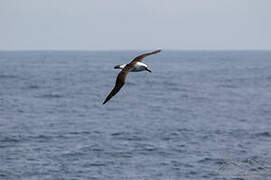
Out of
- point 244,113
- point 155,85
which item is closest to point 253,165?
point 244,113

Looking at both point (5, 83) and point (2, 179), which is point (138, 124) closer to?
point (2, 179)

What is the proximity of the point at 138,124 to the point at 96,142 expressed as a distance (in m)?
10.1

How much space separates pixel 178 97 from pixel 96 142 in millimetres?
35710

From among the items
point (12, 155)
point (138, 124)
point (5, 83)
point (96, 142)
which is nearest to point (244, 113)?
point (138, 124)

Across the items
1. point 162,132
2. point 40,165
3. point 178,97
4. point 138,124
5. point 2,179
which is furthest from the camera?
point 178,97

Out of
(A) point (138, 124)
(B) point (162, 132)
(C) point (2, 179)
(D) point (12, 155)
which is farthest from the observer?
(A) point (138, 124)

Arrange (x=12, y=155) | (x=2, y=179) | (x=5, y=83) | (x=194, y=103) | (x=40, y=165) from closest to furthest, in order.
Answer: (x=2, y=179) → (x=40, y=165) → (x=12, y=155) → (x=194, y=103) → (x=5, y=83)

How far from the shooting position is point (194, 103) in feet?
214

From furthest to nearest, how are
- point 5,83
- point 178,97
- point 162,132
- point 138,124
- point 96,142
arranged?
point 5,83, point 178,97, point 138,124, point 162,132, point 96,142

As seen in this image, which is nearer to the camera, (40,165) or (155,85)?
(40,165)

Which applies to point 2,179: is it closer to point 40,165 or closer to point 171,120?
point 40,165

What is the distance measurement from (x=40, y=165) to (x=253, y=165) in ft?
51.0

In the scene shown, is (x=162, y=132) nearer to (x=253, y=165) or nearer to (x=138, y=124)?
(x=138, y=124)

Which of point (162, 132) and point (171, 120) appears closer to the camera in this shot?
point (162, 132)
